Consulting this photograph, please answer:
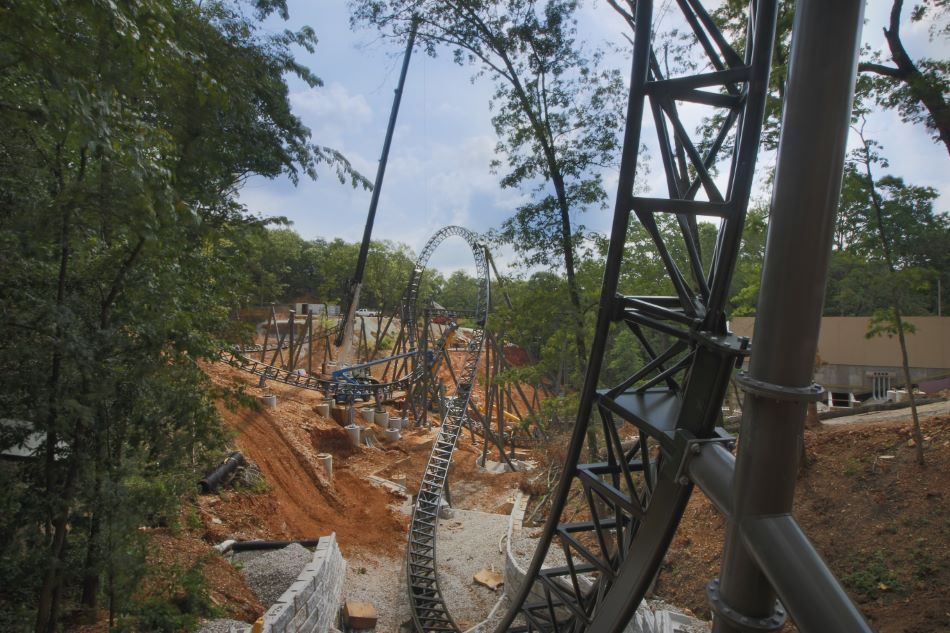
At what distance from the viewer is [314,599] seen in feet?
19.5

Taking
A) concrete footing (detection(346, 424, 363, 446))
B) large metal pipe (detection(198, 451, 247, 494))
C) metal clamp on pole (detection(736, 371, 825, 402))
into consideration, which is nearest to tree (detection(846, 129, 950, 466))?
metal clamp on pole (detection(736, 371, 825, 402))

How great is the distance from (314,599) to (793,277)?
5.99 metres

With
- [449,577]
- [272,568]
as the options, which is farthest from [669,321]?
[449,577]

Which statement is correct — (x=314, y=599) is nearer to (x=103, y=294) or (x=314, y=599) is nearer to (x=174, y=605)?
(x=174, y=605)

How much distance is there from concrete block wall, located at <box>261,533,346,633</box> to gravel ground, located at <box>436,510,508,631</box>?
6.82 ft

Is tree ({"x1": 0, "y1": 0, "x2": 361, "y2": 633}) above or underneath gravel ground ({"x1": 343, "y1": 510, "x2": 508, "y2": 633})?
above

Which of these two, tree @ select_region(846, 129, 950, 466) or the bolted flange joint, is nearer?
the bolted flange joint

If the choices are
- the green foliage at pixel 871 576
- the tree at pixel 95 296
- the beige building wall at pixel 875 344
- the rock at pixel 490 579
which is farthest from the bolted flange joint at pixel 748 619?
the beige building wall at pixel 875 344

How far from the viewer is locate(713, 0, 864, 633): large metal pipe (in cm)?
168

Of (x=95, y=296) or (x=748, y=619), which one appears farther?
(x=95, y=296)

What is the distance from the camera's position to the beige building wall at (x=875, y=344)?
17.7 metres

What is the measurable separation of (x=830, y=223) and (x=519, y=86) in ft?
29.8

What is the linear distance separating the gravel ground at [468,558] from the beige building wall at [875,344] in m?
11.0

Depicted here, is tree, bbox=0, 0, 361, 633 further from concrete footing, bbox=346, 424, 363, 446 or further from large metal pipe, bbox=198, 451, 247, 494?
concrete footing, bbox=346, 424, 363, 446
